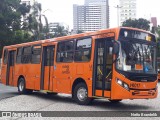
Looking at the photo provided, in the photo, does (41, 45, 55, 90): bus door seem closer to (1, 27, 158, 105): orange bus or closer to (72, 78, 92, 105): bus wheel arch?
(1, 27, 158, 105): orange bus

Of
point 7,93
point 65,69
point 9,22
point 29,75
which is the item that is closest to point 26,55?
point 29,75

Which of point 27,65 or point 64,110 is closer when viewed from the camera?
point 64,110

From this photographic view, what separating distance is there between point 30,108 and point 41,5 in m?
40.9

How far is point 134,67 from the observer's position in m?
11.6

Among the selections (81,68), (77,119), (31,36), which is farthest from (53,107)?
(31,36)

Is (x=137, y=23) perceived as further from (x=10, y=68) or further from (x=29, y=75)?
(x=29, y=75)

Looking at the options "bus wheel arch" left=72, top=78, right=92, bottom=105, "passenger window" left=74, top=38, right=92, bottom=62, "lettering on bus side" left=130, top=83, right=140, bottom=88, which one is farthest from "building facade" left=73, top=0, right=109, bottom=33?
"lettering on bus side" left=130, top=83, right=140, bottom=88

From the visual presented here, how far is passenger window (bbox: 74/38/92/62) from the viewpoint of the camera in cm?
1287

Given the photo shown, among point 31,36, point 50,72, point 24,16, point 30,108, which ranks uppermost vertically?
point 24,16

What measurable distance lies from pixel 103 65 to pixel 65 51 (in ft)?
9.24

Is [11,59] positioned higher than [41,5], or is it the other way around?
[41,5]

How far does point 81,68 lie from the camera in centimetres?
1318

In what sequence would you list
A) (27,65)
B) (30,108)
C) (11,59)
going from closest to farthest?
(30,108)
(27,65)
(11,59)

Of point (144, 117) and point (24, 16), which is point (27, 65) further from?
point (24, 16)
